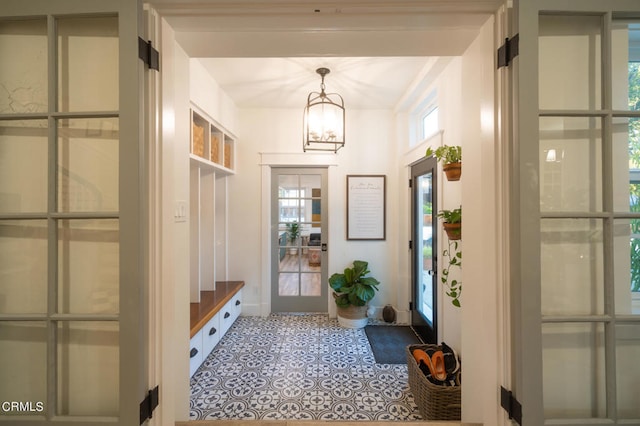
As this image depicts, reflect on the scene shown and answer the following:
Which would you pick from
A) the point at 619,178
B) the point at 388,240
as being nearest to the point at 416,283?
the point at 388,240

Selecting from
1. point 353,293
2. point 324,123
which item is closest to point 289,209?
point 353,293

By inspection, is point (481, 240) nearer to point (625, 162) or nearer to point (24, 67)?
point (625, 162)

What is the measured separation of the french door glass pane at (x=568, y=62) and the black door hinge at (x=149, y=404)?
1695 mm

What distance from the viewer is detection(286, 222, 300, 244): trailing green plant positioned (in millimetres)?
3510

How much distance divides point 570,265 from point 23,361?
1961 millimetres

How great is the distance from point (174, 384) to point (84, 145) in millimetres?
956

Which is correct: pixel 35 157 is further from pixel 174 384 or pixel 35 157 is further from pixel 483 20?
pixel 483 20

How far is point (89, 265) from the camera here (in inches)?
35.9

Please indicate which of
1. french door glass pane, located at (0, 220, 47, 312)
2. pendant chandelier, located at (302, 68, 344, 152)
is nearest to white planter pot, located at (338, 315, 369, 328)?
pendant chandelier, located at (302, 68, 344, 152)

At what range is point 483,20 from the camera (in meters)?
0.95

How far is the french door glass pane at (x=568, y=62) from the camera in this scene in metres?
0.88

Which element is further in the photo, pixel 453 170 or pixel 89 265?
pixel 453 170

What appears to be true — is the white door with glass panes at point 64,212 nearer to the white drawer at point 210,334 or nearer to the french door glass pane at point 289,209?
the white drawer at point 210,334

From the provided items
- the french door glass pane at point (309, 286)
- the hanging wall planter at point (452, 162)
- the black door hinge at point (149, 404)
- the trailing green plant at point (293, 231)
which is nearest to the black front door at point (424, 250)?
the hanging wall planter at point (452, 162)
